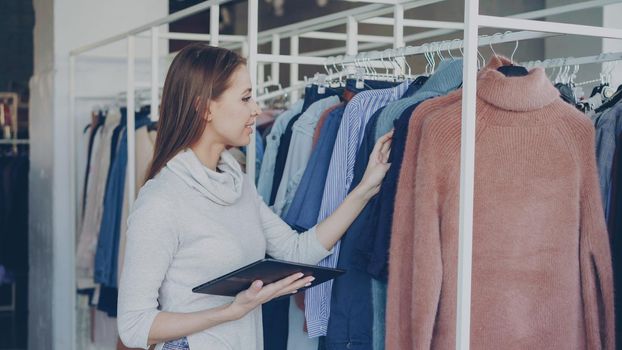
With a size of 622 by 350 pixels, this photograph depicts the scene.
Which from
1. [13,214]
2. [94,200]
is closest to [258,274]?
[94,200]

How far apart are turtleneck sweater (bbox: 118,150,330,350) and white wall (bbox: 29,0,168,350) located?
9.13 ft

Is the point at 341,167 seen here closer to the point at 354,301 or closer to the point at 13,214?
the point at 354,301

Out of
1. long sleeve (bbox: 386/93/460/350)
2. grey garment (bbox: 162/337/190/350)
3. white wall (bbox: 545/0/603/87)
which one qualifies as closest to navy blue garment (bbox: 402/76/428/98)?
long sleeve (bbox: 386/93/460/350)

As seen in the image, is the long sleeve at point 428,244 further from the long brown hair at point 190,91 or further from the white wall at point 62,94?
the white wall at point 62,94

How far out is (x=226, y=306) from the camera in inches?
87.3

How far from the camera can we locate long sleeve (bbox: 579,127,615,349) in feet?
6.90

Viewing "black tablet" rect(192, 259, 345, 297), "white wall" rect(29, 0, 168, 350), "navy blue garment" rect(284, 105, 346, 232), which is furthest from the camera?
"white wall" rect(29, 0, 168, 350)

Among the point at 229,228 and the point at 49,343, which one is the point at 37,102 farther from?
the point at 229,228

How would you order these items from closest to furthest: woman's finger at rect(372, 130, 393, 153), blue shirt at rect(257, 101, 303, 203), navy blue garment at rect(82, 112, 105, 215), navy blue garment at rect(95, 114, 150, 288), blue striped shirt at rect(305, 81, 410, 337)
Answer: woman's finger at rect(372, 130, 393, 153) → blue striped shirt at rect(305, 81, 410, 337) → blue shirt at rect(257, 101, 303, 203) → navy blue garment at rect(95, 114, 150, 288) → navy blue garment at rect(82, 112, 105, 215)

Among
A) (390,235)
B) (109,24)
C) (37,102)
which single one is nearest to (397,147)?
(390,235)

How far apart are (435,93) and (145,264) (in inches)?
32.4

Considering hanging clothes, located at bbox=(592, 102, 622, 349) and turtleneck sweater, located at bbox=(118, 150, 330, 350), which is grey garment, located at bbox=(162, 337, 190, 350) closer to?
turtleneck sweater, located at bbox=(118, 150, 330, 350)

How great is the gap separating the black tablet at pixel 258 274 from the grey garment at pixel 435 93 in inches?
15.2

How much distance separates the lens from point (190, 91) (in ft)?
7.33
